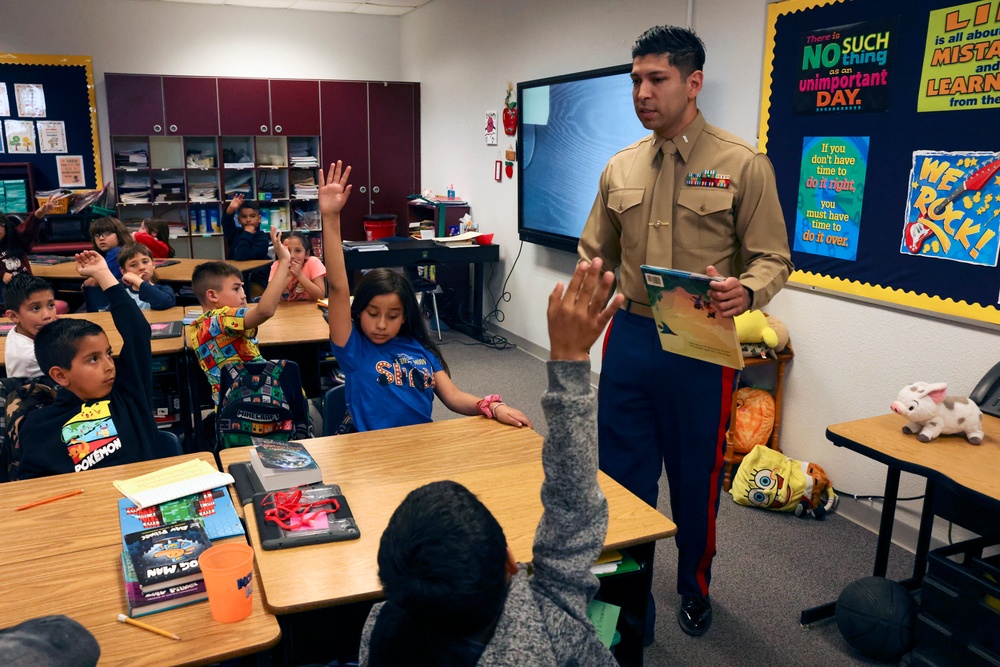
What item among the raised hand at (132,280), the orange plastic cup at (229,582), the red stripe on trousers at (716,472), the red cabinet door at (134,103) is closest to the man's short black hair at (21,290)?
the raised hand at (132,280)

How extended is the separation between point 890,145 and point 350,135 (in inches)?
239

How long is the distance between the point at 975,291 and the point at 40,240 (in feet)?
23.4

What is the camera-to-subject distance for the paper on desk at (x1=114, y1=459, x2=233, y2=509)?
1714 mm

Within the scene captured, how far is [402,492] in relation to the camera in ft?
5.85

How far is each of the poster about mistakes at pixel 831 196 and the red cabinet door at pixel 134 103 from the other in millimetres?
6185

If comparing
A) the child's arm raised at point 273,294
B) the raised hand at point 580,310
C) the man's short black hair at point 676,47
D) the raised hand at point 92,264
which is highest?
the man's short black hair at point 676,47

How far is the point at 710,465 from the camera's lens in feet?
7.53

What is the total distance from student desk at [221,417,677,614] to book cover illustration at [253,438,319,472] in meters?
0.07

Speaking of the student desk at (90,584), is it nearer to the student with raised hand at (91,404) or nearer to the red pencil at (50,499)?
the red pencil at (50,499)

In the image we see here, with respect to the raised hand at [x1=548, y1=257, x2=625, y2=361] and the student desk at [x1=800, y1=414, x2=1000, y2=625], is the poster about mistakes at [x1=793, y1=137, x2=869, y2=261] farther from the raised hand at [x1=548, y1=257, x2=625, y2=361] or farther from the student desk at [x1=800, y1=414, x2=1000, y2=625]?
the raised hand at [x1=548, y1=257, x2=625, y2=361]

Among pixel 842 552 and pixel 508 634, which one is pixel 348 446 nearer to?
pixel 508 634

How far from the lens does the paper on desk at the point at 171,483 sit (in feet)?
5.62

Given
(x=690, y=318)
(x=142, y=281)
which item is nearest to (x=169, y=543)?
(x=690, y=318)

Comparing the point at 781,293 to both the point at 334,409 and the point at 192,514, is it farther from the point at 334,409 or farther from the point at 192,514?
the point at 192,514
